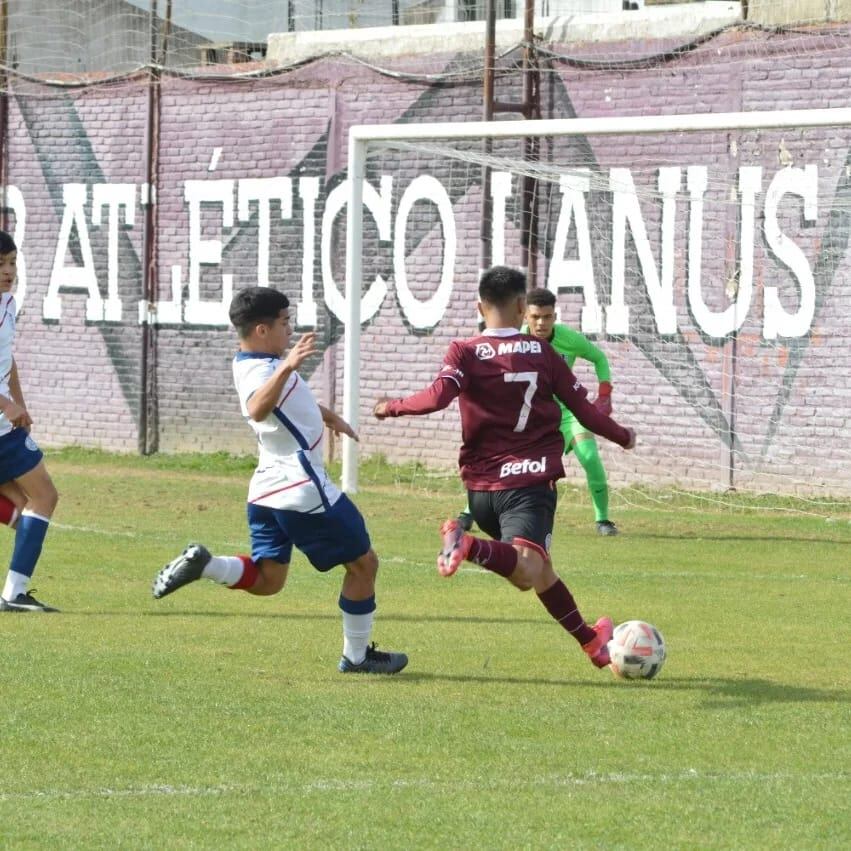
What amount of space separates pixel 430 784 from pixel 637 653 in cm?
201

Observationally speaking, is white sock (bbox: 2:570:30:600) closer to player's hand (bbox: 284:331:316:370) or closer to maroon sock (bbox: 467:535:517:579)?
player's hand (bbox: 284:331:316:370)

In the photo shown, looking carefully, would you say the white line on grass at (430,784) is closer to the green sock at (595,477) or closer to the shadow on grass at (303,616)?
the shadow on grass at (303,616)

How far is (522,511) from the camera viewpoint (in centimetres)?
738

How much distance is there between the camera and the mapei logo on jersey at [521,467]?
7.40 meters

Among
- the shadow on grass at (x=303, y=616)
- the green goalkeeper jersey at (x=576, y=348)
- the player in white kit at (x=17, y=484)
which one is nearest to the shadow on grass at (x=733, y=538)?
the green goalkeeper jersey at (x=576, y=348)

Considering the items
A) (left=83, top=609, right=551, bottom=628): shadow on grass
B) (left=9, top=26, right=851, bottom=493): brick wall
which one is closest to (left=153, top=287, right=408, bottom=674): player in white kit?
(left=83, top=609, right=551, bottom=628): shadow on grass

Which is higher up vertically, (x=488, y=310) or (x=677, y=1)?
(x=677, y=1)

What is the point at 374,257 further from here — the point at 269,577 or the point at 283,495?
the point at 283,495

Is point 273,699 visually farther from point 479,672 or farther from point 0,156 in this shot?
point 0,156

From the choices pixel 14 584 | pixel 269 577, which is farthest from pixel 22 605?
pixel 269 577

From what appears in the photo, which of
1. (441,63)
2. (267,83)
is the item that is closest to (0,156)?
(267,83)

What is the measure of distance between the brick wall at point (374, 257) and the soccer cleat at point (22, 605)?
8387mm

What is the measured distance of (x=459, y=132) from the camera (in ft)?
46.9

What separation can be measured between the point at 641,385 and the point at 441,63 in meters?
4.18
